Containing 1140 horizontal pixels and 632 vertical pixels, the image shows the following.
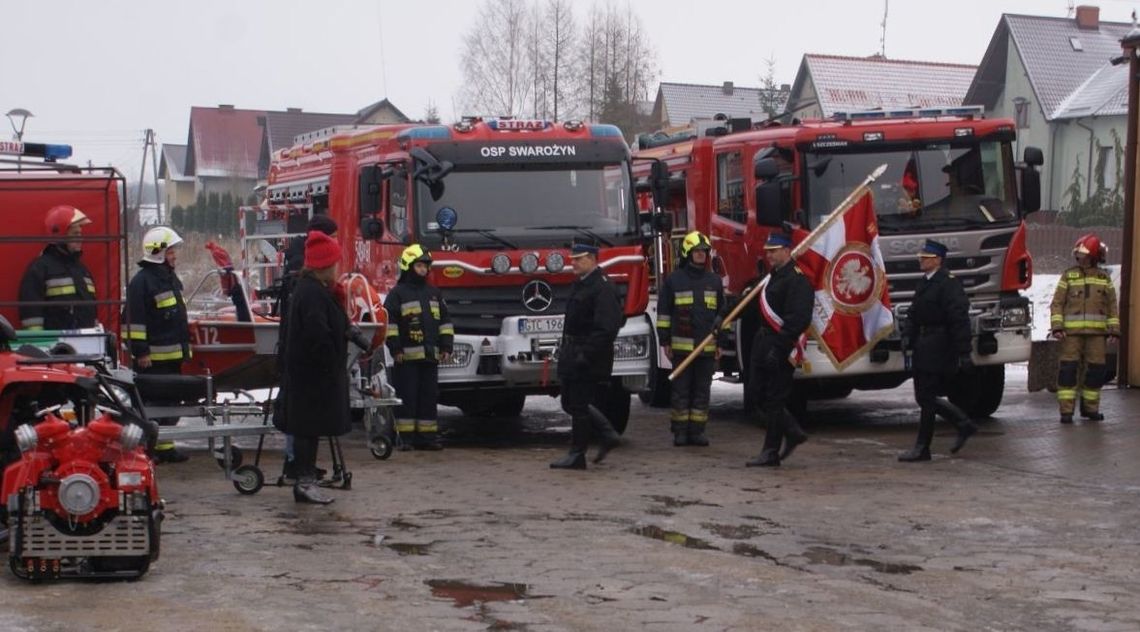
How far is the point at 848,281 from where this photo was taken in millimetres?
14195

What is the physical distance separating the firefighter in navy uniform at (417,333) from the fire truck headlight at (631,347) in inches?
57.3

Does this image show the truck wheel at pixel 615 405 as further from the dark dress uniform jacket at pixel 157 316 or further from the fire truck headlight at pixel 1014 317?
the dark dress uniform jacket at pixel 157 316

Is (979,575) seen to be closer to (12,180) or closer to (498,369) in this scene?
(498,369)

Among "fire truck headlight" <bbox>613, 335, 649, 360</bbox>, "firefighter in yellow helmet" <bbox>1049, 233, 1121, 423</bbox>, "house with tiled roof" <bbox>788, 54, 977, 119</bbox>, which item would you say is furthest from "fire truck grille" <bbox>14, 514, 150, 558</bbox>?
"house with tiled roof" <bbox>788, 54, 977, 119</bbox>

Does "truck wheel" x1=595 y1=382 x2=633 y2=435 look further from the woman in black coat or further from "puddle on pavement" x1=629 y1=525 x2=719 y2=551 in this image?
"puddle on pavement" x1=629 y1=525 x2=719 y2=551

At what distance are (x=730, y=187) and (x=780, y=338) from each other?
13.4ft

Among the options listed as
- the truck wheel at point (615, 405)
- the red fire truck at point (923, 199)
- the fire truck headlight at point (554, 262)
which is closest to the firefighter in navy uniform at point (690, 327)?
the truck wheel at point (615, 405)

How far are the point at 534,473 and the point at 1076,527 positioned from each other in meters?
4.11

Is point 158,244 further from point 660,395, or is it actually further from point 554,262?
point 660,395

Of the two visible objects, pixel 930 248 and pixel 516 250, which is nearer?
pixel 930 248

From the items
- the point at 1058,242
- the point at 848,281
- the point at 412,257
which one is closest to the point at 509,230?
the point at 412,257

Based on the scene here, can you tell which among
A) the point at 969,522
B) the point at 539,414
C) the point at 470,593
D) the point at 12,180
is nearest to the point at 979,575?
the point at 969,522

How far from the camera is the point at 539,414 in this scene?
58.6 feet

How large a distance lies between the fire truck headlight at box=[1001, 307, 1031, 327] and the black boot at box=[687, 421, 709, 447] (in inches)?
118
